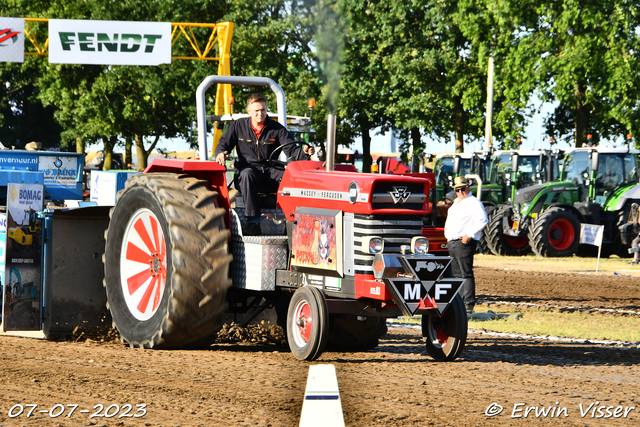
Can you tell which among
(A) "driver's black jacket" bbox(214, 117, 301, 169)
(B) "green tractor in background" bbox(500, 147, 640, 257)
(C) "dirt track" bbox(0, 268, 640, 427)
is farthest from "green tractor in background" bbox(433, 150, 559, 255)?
(A) "driver's black jacket" bbox(214, 117, 301, 169)

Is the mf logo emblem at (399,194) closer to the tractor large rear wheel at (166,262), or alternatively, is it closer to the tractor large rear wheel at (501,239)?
the tractor large rear wheel at (166,262)

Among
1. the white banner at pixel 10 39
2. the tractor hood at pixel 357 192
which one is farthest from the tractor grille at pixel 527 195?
the tractor hood at pixel 357 192

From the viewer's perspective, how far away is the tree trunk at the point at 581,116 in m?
27.4

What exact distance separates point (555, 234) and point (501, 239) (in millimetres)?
1281

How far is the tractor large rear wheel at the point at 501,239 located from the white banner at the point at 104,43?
9.28 meters

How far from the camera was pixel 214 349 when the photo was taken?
23.2 feet

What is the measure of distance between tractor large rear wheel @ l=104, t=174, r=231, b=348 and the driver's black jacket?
428 millimetres

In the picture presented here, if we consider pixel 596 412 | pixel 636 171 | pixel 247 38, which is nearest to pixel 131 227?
pixel 596 412

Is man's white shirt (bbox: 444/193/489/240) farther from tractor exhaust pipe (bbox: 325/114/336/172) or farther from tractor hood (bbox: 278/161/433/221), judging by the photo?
tractor exhaust pipe (bbox: 325/114/336/172)

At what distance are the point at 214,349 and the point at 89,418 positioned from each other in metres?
2.59

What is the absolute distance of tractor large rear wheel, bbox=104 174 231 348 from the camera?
6.35 metres

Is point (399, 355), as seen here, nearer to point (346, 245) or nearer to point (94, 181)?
point (346, 245)

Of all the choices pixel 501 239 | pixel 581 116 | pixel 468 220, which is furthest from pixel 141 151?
pixel 468 220

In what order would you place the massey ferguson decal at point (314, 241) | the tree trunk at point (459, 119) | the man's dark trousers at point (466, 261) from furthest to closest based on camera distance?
1. the tree trunk at point (459, 119)
2. the man's dark trousers at point (466, 261)
3. the massey ferguson decal at point (314, 241)
